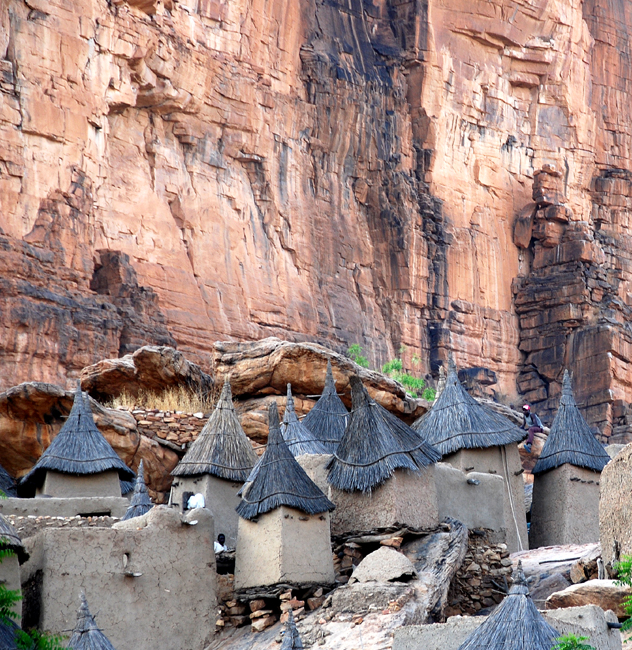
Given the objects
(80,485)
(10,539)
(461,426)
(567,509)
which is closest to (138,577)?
(10,539)

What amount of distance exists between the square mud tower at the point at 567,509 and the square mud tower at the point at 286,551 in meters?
6.30

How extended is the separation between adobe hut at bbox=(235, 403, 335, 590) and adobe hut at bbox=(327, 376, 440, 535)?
2.92ft

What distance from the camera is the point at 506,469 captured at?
22.1 m

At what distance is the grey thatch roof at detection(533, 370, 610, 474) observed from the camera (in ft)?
74.6

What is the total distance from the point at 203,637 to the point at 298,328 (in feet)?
96.5

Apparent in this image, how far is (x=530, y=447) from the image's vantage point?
29.9 metres

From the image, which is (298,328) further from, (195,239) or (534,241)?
(534,241)

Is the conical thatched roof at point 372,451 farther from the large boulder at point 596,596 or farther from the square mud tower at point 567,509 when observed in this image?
the square mud tower at point 567,509

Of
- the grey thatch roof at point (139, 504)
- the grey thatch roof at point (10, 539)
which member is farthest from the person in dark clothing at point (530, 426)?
the grey thatch roof at point (10, 539)

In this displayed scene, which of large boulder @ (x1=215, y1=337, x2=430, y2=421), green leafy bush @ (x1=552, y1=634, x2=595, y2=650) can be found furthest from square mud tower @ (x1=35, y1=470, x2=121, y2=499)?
green leafy bush @ (x1=552, y1=634, x2=595, y2=650)

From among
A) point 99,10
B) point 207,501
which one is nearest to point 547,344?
point 99,10

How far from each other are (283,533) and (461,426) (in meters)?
5.98

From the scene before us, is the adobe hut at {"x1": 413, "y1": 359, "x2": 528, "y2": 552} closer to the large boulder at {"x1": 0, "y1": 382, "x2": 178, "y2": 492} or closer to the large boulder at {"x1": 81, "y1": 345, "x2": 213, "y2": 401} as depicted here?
the large boulder at {"x1": 0, "y1": 382, "x2": 178, "y2": 492}

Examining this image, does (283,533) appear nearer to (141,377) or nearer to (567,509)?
(567,509)
